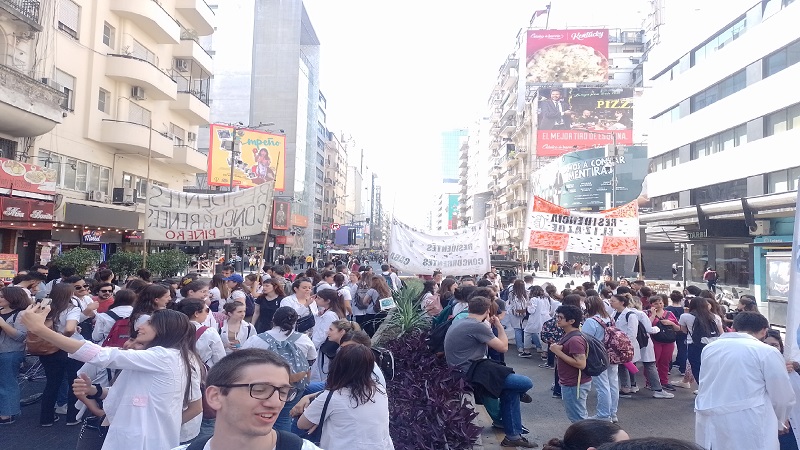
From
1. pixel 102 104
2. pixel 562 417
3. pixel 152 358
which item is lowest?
pixel 562 417

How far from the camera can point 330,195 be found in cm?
9450

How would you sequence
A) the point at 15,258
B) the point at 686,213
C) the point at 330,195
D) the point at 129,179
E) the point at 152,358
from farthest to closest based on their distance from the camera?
the point at 330,195
the point at 686,213
the point at 129,179
the point at 15,258
the point at 152,358

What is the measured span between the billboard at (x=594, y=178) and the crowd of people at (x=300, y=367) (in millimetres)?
42915

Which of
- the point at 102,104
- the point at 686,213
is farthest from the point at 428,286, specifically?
the point at 686,213

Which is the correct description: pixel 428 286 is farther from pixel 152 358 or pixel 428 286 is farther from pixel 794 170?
pixel 794 170

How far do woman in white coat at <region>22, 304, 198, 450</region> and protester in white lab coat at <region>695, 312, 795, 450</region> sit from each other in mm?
4042

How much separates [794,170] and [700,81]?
913 centimetres

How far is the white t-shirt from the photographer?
12.3 ft

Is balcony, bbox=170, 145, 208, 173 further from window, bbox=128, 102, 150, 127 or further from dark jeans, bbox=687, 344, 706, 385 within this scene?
dark jeans, bbox=687, 344, 706, 385

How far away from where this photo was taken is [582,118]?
192 feet

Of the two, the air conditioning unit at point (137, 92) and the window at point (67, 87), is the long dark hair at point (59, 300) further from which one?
the air conditioning unit at point (137, 92)

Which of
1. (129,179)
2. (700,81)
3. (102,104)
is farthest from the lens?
(700,81)

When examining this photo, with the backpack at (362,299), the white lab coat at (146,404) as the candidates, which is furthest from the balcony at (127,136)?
the white lab coat at (146,404)

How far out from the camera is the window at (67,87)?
67.6 feet
